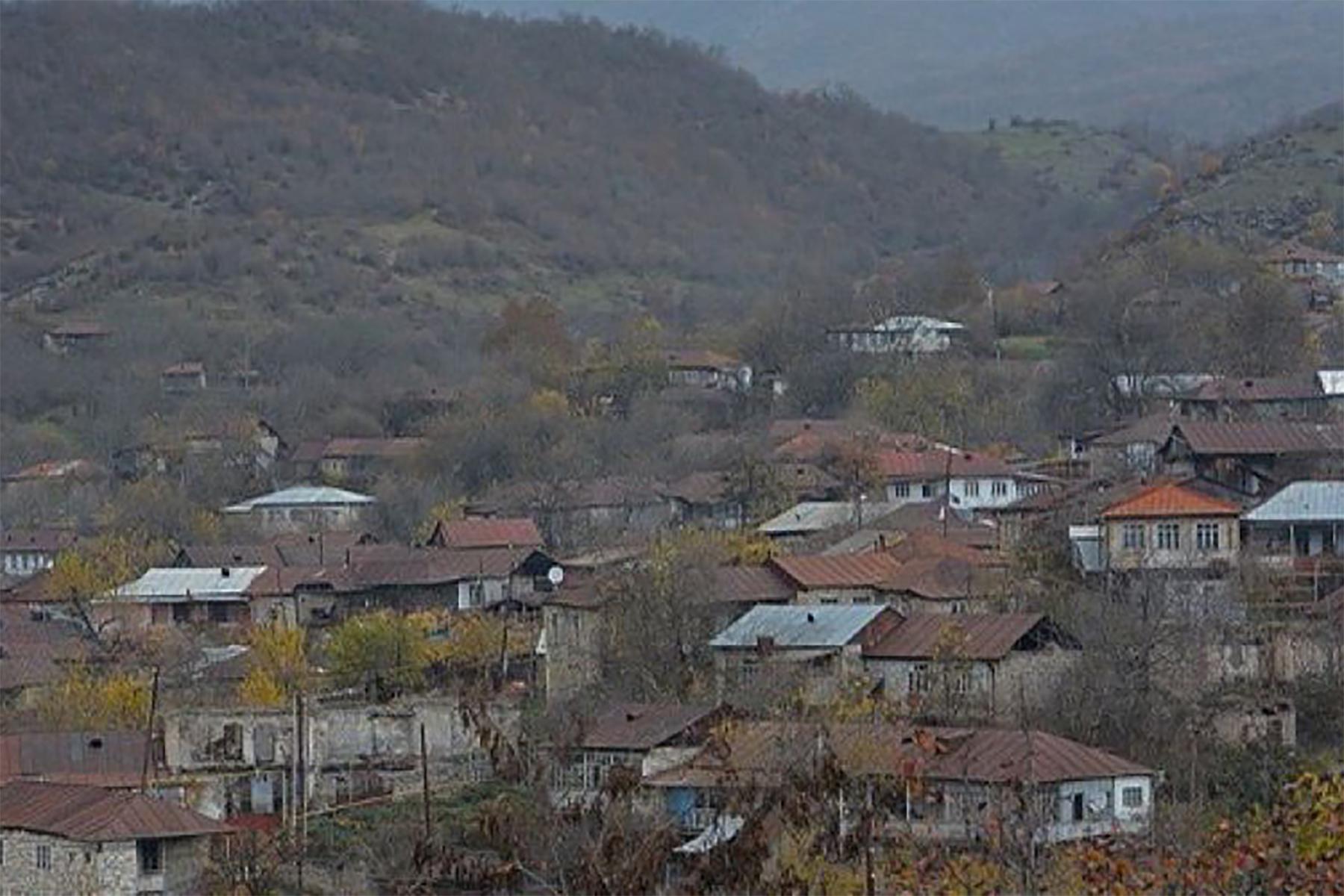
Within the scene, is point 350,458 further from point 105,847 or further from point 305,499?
point 105,847

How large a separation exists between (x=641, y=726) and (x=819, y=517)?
1086 centimetres

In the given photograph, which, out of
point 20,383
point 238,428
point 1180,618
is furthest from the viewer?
point 20,383

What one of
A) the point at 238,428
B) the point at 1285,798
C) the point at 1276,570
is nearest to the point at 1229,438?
the point at 1276,570

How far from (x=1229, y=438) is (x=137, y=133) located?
73.7m

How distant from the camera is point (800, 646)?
94.9 ft

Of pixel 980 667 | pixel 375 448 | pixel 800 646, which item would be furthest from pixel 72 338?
pixel 980 667

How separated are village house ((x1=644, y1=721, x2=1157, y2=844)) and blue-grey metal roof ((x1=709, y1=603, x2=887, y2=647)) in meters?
2.67

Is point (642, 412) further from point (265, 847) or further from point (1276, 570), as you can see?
point (265, 847)

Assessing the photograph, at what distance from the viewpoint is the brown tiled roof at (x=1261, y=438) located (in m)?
32.9

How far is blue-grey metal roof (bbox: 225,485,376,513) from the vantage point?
48469mm

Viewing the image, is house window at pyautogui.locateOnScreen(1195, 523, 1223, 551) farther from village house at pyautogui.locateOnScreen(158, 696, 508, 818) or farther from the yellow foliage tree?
the yellow foliage tree

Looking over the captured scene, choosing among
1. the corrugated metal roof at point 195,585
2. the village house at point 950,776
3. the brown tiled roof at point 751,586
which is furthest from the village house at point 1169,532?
the corrugated metal roof at point 195,585

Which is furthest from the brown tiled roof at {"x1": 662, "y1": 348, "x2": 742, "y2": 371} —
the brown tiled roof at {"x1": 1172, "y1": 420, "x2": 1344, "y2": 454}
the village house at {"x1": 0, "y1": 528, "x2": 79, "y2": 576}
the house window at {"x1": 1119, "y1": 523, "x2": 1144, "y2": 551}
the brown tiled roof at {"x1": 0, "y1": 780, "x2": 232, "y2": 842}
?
the brown tiled roof at {"x1": 0, "y1": 780, "x2": 232, "y2": 842}

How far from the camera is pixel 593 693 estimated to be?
29.8 meters
